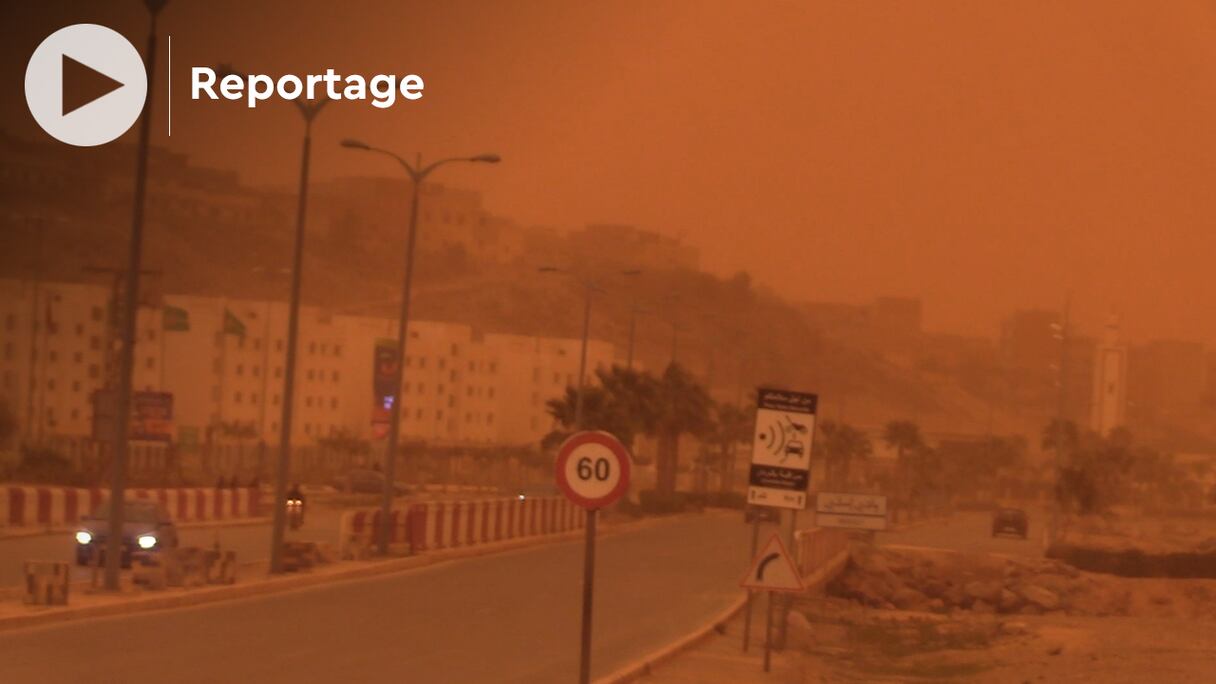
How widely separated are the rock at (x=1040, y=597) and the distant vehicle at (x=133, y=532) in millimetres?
24859

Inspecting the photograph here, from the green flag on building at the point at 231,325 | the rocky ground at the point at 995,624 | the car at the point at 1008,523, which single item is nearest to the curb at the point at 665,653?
the rocky ground at the point at 995,624

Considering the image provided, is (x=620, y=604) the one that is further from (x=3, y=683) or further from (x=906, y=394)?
(x=906, y=394)

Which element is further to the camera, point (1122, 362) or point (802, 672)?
point (1122, 362)

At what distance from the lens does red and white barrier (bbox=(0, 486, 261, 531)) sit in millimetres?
34781

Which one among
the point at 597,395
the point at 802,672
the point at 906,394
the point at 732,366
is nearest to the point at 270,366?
the point at 597,395

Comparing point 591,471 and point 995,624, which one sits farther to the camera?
point 995,624

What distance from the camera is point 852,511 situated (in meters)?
27.2

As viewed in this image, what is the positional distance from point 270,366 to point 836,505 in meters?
64.1

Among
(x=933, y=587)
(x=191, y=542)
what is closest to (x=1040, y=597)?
(x=933, y=587)

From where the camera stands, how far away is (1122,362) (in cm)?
15225

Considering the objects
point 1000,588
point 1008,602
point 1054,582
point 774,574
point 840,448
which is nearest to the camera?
point 774,574

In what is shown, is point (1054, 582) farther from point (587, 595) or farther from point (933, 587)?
point (587, 595)

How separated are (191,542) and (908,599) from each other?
63.1ft

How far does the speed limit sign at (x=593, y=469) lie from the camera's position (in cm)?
1179
